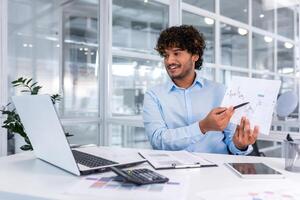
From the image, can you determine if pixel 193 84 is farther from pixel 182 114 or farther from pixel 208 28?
pixel 208 28

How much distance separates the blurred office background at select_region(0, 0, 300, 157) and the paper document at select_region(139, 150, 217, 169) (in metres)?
1.50

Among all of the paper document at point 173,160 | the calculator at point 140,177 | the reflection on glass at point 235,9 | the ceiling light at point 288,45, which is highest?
the reflection on glass at point 235,9

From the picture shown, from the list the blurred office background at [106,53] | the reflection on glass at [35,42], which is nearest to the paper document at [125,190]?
the blurred office background at [106,53]

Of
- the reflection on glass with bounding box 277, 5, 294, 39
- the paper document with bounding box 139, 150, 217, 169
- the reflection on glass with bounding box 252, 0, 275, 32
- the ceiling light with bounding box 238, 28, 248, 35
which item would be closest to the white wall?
the paper document with bounding box 139, 150, 217, 169

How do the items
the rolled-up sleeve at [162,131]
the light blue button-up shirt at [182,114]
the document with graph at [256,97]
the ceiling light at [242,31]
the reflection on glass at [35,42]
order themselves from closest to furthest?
1. the document with graph at [256,97]
2. the rolled-up sleeve at [162,131]
3. the light blue button-up shirt at [182,114]
4. the reflection on glass at [35,42]
5. the ceiling light at [242,31]

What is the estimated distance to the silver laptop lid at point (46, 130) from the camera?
99 centimetres

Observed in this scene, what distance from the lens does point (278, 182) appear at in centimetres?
99

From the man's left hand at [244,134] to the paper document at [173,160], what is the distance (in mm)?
233

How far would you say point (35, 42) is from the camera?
3.12 metres

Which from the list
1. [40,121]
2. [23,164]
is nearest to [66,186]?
[40,121]

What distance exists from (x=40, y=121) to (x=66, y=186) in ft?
0.87

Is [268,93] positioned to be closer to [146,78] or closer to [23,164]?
[23,164]

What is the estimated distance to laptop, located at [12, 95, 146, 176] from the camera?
998 millimetres

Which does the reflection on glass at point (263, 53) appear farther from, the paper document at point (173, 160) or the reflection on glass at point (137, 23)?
the paper document at point (173, 160)
